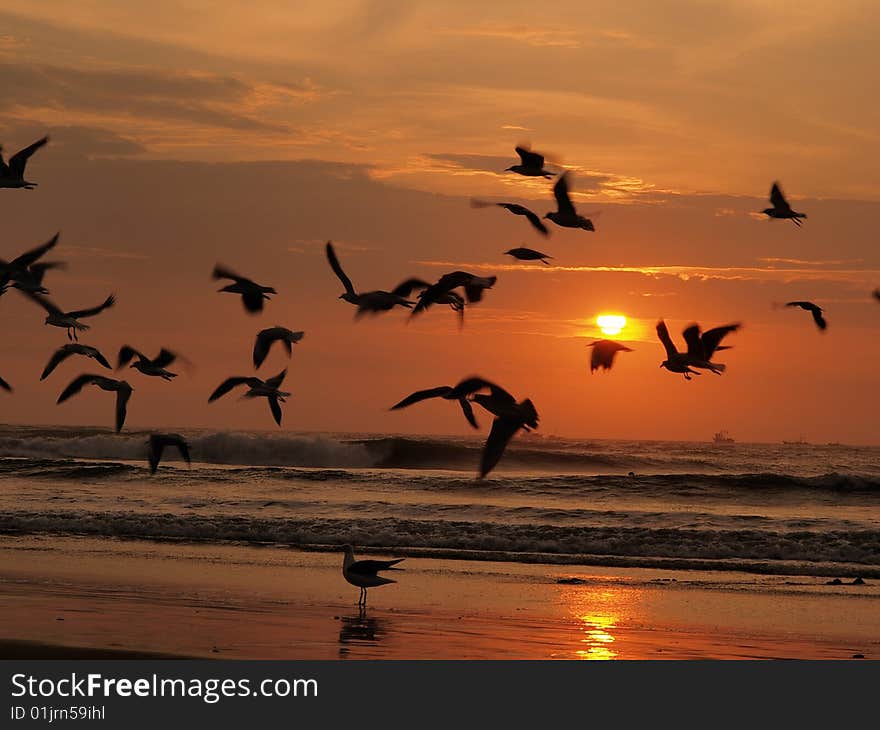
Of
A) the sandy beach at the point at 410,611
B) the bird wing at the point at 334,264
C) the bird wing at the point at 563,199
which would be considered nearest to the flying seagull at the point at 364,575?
the sandy beach at the point at 410,611

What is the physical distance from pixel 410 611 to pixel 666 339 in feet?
15.2

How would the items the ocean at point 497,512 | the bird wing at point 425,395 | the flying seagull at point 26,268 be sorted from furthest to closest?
the ocean at point 497,512 → the flying seagull at point 26,268 → the bird wing at point 425,395

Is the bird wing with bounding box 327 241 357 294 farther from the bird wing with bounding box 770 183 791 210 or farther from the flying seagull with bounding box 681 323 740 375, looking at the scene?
the bird wing with bounding box 770 183 791 210

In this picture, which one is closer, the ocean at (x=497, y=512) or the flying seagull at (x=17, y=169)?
the flying seagull at (x=17, y=169)

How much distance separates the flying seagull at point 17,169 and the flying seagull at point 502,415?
7.37 meters

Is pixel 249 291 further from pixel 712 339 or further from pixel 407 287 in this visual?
pixel 712 339

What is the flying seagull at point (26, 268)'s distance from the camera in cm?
1825

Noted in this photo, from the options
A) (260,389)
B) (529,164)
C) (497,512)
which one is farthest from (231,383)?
(497,512)

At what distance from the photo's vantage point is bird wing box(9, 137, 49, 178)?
59.0ft

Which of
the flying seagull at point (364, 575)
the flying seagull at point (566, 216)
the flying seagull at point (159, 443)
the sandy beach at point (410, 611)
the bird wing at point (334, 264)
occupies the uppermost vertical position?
the flying seagull at point (566, 216)

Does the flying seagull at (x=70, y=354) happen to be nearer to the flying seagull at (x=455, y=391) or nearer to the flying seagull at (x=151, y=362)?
the flying seagull at (x=151, y=362)

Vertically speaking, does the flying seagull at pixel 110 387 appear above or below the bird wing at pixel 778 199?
below

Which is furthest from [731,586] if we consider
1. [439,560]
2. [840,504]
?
[840,504]

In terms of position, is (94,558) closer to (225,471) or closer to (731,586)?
(731,586)
